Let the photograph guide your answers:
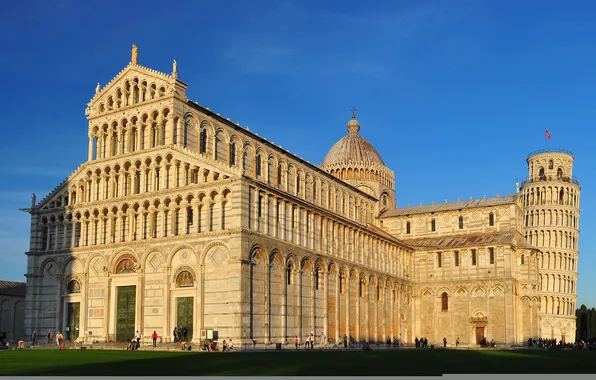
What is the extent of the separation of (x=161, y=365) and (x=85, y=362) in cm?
392

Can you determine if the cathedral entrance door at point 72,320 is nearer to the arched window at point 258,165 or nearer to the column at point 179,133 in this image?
the column at point 179,133

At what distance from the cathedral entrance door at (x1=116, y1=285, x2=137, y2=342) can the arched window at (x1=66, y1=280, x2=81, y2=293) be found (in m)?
5.09

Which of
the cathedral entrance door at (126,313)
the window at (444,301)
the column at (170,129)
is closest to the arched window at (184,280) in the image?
the cathedral entrance door at (126,313)

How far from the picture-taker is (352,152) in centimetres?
9431

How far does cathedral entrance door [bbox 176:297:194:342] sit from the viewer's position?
51938mm

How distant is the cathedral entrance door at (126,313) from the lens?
2163 inches

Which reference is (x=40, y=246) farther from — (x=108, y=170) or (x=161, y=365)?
(x=161, y=365)

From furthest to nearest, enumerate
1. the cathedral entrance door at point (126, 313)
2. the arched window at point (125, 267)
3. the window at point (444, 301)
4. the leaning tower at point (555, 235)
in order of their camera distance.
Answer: the leaning tower at point (555, 235) < the window at point (444, 301) < the arched window at point (125, 267) < the cathedral entrance door at point (126, 313)

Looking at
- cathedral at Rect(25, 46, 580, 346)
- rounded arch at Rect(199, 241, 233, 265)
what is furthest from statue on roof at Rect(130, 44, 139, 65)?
rounded arch at Rect(199, 241, 233, 265)

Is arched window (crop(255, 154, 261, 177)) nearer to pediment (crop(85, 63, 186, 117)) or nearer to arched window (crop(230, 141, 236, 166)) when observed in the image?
arched window (crop(230, 141, 236, 166))

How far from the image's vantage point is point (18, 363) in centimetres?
3012

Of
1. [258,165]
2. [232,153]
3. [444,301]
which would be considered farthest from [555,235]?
[232,153]

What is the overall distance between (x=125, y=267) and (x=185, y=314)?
771 centimetres

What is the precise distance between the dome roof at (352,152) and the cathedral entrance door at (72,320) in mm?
44309
